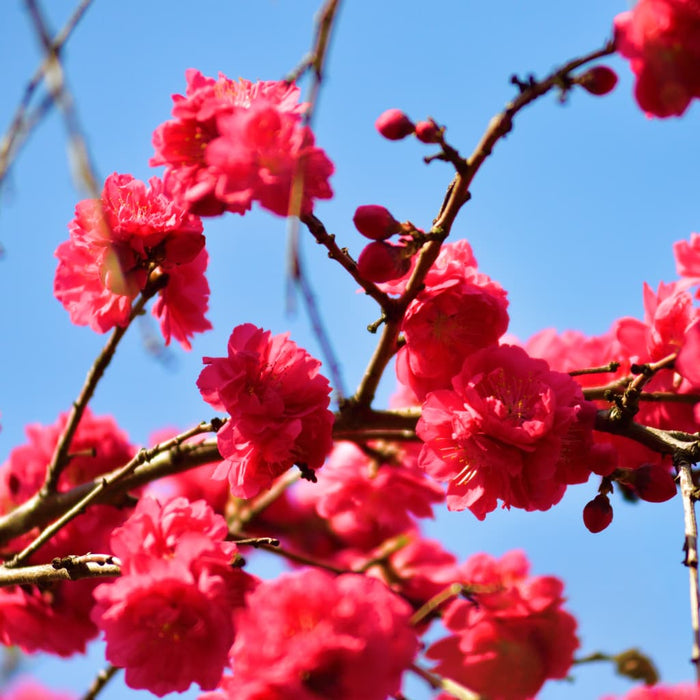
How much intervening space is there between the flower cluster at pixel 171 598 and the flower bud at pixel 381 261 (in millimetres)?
557

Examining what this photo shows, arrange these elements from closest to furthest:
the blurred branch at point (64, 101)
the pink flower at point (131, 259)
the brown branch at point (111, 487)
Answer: the blurred branch at point (64, 101)
the pink flower at point (131, 259)
the brown branch at point (111, 487)

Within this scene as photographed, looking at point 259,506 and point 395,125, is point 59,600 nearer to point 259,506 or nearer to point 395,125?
point 259,506

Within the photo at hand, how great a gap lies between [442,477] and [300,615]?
420mm

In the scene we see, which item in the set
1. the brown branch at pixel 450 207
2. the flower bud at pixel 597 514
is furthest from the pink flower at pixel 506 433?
the brown branch at pixel 450 207

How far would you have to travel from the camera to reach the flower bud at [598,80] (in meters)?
1.62

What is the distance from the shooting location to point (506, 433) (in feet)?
5.73

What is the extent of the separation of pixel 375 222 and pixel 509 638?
1326 mm

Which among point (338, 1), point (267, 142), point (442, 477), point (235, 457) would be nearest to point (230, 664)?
point (235, 457)

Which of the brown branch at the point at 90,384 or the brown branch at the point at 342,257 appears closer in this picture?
the brown branch at the point at 342,257

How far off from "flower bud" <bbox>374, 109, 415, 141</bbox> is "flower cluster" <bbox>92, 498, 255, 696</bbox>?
81 cm

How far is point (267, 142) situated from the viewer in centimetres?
163

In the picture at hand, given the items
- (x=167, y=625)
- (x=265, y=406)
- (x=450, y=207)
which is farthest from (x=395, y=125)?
(x=167, y=625)

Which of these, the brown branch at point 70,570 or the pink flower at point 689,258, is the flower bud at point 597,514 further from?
the brown branch at point 70,570

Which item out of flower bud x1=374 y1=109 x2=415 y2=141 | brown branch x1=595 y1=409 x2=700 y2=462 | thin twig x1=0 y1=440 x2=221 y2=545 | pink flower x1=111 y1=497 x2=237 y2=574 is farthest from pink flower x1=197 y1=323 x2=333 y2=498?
brown branch x1=595 y1=409 x2=700 y2=462
